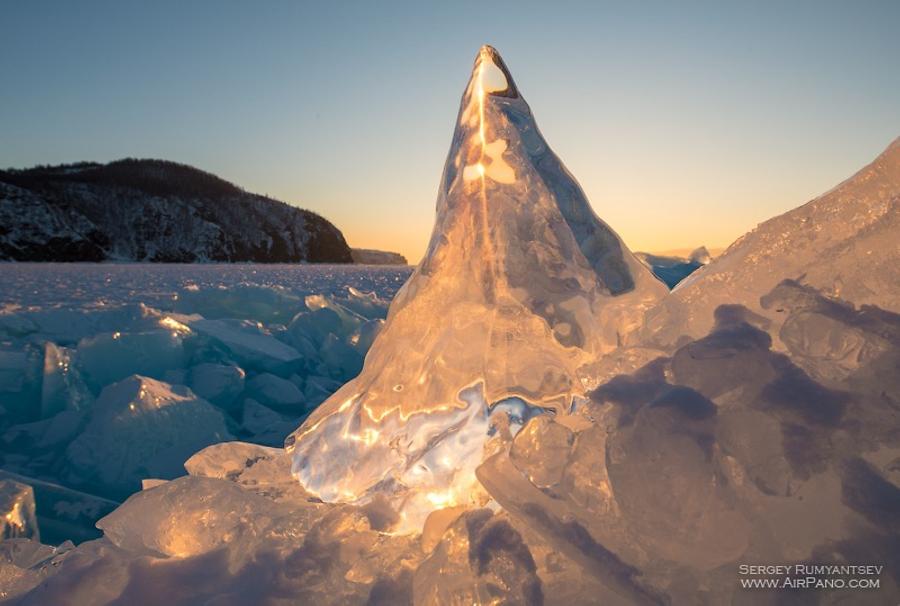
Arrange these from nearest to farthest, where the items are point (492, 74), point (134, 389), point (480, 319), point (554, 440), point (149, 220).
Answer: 1. point (554, 440)
2. point (480, 319)
3. point (492, 74)
4. point (134, 389)
5. point (149, 220)

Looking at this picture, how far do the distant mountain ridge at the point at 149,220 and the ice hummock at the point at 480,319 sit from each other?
42.5 metres

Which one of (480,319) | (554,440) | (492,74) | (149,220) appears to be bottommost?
(554,440)

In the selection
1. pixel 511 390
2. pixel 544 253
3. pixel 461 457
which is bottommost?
pixel 461 457

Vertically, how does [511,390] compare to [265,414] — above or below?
above

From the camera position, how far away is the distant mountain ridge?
3609 centimetres

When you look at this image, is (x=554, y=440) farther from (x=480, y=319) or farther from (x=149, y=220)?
(x=149, y=220)

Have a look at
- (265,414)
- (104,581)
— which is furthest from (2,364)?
(104,581)

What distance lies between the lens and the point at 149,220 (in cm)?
4641

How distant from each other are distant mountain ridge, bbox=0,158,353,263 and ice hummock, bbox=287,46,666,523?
4253 centimetres

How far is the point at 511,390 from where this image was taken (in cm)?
116

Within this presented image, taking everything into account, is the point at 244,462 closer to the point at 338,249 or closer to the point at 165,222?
the point at 165,222

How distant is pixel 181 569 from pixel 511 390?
2.34 ft

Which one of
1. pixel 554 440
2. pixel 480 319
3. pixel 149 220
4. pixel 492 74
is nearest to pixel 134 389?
→ pixel 480 319

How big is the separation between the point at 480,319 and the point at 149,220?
2076 inches
